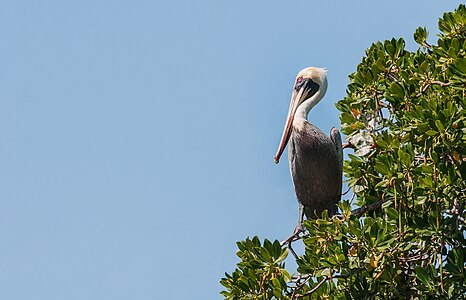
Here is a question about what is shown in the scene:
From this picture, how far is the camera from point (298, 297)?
704 centimetres

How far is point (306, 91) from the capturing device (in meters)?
10.4

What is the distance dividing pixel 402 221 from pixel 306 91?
364cm

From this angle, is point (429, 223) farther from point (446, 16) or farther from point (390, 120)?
point (446, 16)

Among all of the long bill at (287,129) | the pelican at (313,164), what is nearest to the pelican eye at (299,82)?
the long bill at (287,129)

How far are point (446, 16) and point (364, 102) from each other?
0.90 m

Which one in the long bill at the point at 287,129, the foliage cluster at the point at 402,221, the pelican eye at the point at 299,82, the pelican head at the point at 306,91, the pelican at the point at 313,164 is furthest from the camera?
the pelican eye at the point at 299,82

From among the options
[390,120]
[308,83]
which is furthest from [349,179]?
[308,83]

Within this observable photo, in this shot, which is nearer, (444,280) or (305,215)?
(444,280)

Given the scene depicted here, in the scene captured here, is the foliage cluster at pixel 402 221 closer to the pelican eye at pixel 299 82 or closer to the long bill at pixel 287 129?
the long bill at pixel 287 129

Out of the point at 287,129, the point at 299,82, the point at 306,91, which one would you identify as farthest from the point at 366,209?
the point at 299,82

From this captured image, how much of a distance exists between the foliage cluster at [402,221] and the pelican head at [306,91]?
2421mm

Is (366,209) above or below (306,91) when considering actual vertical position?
below

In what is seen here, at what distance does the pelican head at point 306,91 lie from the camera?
1009 centimetres

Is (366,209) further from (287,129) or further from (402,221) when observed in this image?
(287,129)
